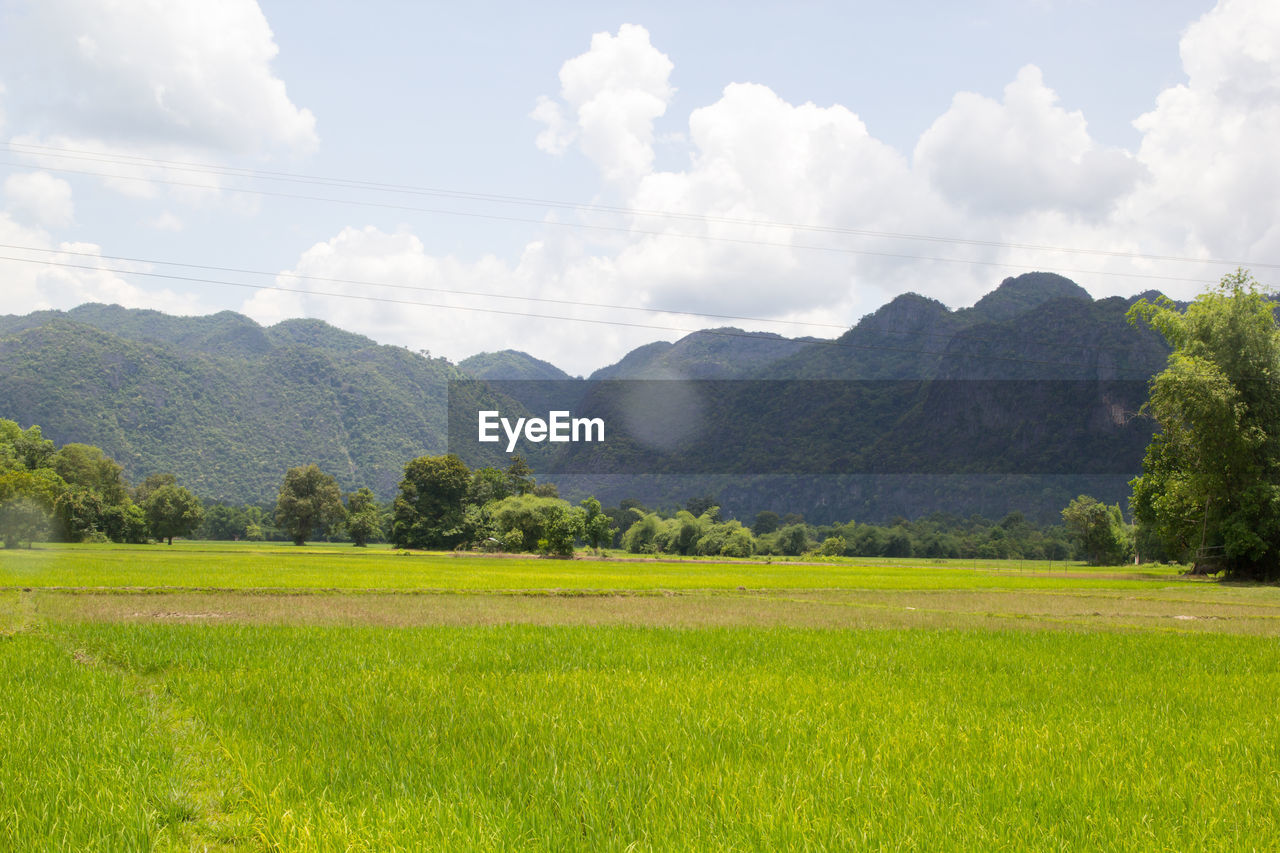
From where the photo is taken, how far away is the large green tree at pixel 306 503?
99.0 metres

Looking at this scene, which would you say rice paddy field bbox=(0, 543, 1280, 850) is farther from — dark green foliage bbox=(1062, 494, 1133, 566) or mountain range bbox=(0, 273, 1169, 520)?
mountain range bbox=(0, 273, 1169, 520)

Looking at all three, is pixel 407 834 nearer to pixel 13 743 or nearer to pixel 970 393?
pixel 13 743

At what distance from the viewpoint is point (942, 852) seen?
4.14 metres

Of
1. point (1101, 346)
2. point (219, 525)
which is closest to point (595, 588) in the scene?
point (219, 525)

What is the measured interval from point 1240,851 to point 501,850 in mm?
4132

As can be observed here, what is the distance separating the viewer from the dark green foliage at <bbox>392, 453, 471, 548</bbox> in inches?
Result: 3356

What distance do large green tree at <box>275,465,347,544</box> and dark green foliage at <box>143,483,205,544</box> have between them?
10.1m

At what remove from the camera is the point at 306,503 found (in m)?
98.9

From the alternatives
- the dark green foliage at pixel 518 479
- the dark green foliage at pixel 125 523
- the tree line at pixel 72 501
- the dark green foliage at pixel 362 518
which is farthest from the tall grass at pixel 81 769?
the dark green foliage at pixel 362 518

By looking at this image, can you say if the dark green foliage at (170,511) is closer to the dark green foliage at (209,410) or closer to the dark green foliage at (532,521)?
the dark green foliage at (532,521)

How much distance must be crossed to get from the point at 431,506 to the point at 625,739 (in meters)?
84.0

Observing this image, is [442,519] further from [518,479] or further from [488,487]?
[518,479]

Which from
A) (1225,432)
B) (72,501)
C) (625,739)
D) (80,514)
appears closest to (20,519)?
(72,501)

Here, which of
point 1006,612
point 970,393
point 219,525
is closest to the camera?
point 1006,612
